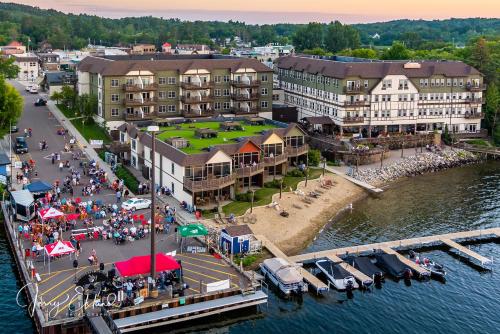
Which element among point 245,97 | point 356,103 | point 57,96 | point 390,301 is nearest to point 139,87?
point 245,97

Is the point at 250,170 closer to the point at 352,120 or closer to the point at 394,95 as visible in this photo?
the point at 352,120

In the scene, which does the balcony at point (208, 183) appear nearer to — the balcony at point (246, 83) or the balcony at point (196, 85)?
the balcony at point (196, 85)

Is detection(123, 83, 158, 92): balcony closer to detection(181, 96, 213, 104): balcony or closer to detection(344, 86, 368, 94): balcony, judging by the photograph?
detection(181, 96, 213, 104): balcony

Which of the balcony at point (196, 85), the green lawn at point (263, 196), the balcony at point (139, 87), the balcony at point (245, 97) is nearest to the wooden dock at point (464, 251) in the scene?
the green lawn at point (263, 196)

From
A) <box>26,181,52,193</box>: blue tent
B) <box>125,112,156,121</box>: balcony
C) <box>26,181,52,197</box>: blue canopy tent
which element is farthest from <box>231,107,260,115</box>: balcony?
<box>26,181,52,197</box>: blue canopy tent

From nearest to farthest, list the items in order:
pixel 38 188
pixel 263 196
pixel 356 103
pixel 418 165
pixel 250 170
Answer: pixel 38 188 → pixel 263 196 → pixel 250 170 → pixel 418 165 → pixel 356 103

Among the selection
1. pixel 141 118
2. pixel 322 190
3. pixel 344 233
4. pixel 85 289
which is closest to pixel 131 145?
pixel 141 118

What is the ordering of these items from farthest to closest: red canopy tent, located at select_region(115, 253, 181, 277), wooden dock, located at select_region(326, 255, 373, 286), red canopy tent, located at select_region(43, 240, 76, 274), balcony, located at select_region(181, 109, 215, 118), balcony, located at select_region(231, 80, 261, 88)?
balcony, located at select_region(231, 80, 261, 88), balcony, located at select_region(181, 109, 215, 118), wooden dock, located at select_region(326, 255, 373, 286), red canopy tent, located at select_region(43, 240, 76, 274), red canopy tent, located at select_region(115, 253, 181, 277)
